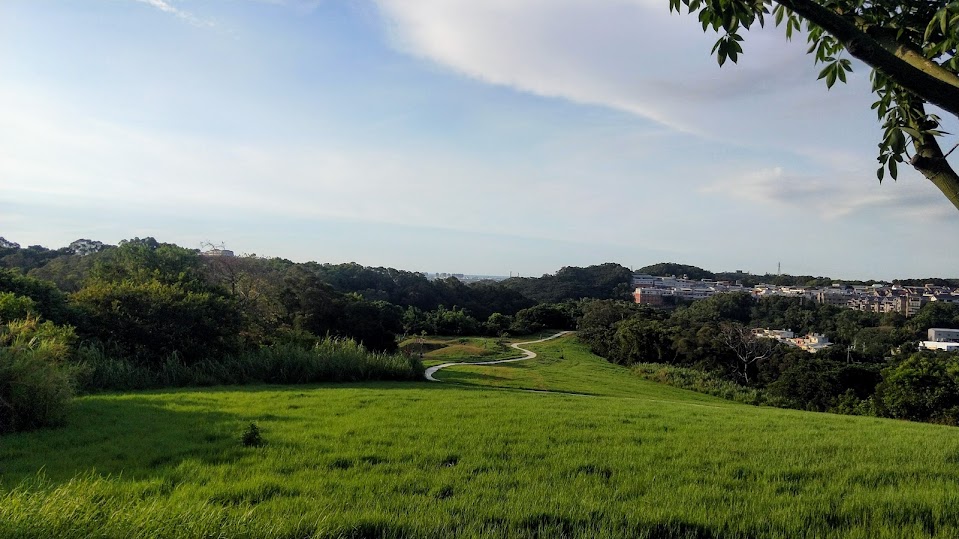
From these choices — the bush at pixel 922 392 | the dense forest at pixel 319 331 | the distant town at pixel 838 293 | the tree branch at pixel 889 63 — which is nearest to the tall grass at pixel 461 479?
the tree branch at pixel 889 63

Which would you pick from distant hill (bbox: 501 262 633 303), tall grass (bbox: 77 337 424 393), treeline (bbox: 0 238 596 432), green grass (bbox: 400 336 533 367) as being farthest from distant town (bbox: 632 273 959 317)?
tall grass (bbox: 77 337 424 393)

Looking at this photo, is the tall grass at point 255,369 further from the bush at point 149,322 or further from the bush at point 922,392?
the bush at point 922,392

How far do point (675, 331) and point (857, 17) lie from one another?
3878 centimetres

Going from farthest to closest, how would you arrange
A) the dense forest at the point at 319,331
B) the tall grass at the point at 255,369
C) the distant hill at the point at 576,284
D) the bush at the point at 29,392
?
the distant hill at the point at 576,284
the dense forest at the point at 319,331
the tall grass at the point at 255,369
the bush at the point at 29,392

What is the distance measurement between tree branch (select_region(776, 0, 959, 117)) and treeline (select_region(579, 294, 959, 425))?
75.0ft

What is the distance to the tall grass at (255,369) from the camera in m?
13.8

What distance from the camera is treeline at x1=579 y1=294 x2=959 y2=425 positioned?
2094 centimetres

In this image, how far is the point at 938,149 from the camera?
232 cm

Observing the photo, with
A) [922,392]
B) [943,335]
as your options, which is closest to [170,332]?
[922,392]

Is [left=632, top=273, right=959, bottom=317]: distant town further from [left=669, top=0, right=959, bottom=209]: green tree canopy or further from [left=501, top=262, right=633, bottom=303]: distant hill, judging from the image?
[left=669, top=0, right=959, bottom=209]: green tree canopy

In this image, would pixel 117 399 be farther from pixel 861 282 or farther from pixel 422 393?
pixel 861 282

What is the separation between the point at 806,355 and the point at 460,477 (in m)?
34.2

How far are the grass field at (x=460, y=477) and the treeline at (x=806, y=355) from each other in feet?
50.3

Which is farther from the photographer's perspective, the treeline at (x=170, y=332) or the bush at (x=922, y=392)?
the bush at (x=922, y=392)
